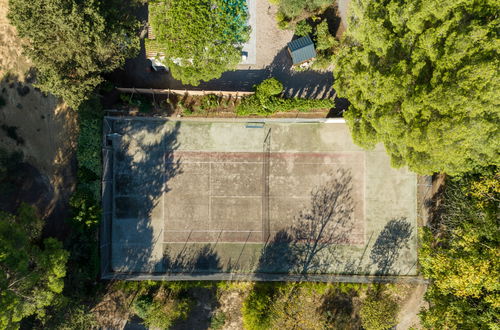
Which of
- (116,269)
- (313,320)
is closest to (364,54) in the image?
(313,320)

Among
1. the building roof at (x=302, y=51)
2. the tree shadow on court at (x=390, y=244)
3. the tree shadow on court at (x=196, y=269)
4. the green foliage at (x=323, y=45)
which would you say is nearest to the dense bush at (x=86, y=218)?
the tree shadow on court at (x=196, y=269)

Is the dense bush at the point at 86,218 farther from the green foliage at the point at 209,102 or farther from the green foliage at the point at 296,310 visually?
the green foliage at the point at 296,310

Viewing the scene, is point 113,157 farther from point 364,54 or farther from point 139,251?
point 364,54

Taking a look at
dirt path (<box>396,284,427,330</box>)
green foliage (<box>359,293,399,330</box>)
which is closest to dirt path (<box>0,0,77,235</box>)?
green foliage (<box>359,293,399,330</box>)

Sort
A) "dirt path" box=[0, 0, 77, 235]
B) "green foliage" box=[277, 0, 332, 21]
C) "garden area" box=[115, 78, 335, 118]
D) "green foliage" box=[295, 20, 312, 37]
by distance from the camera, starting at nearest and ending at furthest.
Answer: "green foliage" box=[277, 0, 332, 21] < "garden area" box=[115, 78, 335, 118] < "dirt path" box=[0, 0, 77, 235] < "green foliage" box=[295, 20, 312, 37]

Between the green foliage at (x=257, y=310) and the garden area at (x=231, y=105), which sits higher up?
the garden area at (x=231, y=105)

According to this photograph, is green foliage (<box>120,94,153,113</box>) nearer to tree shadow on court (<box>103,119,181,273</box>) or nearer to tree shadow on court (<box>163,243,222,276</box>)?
tree shadow on court (<box>103,119,181,273</box>)

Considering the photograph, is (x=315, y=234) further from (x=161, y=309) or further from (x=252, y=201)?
(x=161, y=309)
